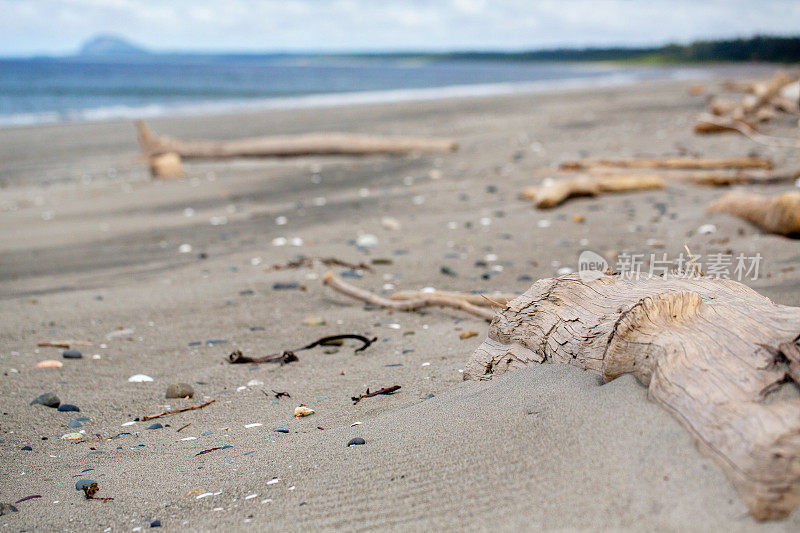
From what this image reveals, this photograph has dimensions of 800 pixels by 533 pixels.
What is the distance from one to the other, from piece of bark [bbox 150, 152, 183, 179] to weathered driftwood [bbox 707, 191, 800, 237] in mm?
8216

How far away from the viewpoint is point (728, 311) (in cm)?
206

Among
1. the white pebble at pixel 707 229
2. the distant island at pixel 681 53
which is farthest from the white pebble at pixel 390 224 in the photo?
the distant island at pixel 681 53

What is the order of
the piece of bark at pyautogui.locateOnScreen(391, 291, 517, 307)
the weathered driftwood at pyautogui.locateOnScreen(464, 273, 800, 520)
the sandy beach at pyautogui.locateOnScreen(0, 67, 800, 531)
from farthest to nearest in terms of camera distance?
the piece of bark at pyautogui.locateOnScreen(391, 291, 517, 307) < the sandy beach at pyautogui.locateOnScreen(0, 67, 800, 531) < the weathered driftwood at pyautogui.locateOnScreen(464, 273, 800, 520)

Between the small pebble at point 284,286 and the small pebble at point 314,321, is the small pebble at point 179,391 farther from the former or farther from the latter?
the small pebble at point 284,286

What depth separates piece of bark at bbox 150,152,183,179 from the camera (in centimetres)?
1041

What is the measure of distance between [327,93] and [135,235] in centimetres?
2934

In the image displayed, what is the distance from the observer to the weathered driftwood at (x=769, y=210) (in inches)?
183

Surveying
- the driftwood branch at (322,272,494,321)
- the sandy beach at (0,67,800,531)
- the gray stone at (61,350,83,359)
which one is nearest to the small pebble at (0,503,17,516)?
the sandy beach at (0,67,800,531)

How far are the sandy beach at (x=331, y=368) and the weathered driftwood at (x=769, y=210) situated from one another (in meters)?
0.12

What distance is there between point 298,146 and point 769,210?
27.1 feet

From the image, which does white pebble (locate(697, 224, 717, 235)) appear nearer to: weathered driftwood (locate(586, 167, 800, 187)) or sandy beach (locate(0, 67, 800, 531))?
sandy beach (locate(0, 67, 800, 531))

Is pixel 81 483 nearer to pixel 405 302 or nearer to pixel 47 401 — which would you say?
pixel 47 401

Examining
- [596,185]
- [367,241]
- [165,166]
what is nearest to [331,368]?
[367,241]

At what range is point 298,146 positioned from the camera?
11477 millimetres
